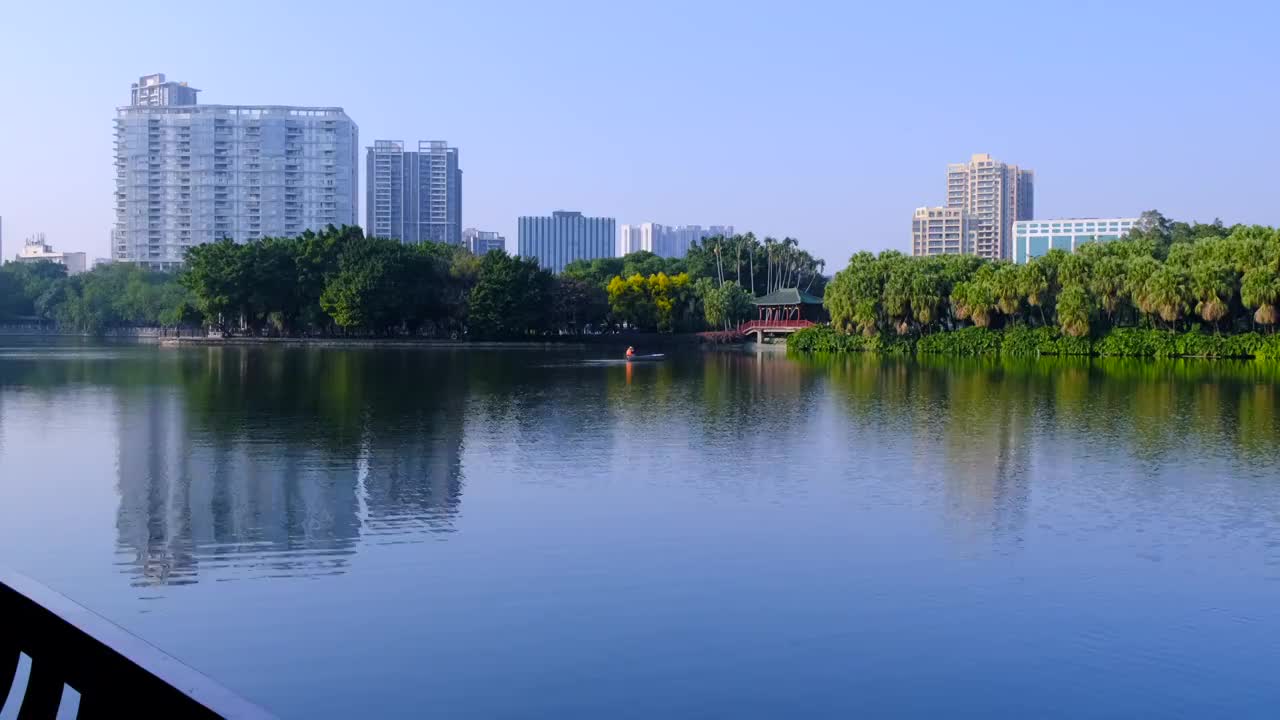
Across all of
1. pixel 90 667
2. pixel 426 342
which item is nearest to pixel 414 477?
pixel 90 667

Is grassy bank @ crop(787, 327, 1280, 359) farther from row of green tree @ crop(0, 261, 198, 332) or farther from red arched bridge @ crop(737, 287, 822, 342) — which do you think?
row of green tree @ crop(0, 261, 198, 332)

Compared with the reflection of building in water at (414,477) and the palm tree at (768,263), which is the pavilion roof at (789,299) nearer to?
the palm tree at (768,263)

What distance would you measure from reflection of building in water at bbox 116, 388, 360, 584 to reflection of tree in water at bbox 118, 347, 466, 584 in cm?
2

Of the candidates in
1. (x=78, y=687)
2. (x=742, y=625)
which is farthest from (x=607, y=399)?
(x=78, y=687)

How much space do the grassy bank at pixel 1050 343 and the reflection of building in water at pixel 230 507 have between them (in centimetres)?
4455

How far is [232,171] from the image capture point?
155500mm

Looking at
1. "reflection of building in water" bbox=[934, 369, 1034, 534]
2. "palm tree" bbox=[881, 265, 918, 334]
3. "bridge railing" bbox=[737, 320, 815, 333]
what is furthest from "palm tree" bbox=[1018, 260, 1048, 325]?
"reflection of building in water" bbox=[934, 369, 1034, 534]

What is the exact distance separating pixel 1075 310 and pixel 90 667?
5814 cm

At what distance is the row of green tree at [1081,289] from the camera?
52719mm

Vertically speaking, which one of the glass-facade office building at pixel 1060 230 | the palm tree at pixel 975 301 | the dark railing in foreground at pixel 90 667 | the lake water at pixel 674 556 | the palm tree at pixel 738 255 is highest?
the glass-facade office building at pixel 1060 230

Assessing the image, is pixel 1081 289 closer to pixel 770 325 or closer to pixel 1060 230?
pixel 770 325

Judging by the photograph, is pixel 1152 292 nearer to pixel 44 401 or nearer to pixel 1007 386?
pixel 1007 386

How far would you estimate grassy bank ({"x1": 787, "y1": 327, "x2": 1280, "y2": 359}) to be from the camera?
5272 cm

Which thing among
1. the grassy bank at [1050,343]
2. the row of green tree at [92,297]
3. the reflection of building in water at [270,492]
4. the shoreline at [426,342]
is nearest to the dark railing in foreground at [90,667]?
the reflection of building in water at [270,492]
